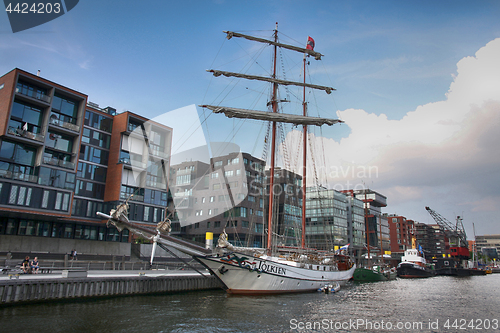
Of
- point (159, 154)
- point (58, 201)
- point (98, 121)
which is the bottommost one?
point (58, 201)

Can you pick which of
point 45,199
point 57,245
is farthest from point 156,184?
point 45,199

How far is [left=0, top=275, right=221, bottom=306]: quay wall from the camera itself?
18.8 meters

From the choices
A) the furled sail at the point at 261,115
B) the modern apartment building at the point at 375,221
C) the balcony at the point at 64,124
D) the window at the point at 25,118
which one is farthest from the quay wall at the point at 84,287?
the modern apartment building at the point at 375,221

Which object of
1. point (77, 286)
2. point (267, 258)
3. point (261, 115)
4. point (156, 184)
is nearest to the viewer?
point (77, 286)

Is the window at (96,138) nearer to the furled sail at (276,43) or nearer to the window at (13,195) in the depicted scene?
the window at (13,195)

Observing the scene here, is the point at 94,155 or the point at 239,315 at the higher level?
the point at 94,155

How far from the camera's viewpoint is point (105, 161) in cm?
4803

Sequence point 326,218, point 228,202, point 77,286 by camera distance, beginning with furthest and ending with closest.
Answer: point 326,218
point 228,202
point 77,286

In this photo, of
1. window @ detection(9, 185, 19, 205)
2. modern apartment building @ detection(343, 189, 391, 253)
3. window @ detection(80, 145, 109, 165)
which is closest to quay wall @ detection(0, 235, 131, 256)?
window @ detection(9, 185, 19, 205)

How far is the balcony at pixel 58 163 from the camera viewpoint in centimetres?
3862

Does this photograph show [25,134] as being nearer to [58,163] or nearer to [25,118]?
[25,118]

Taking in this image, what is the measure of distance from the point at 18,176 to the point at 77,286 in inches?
819

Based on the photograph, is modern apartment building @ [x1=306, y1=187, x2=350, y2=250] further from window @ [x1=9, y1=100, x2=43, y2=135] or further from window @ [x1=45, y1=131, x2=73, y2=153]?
window @ [x1=9, y1=100, x2=43, y2=135]

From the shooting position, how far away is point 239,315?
19.3 metres
